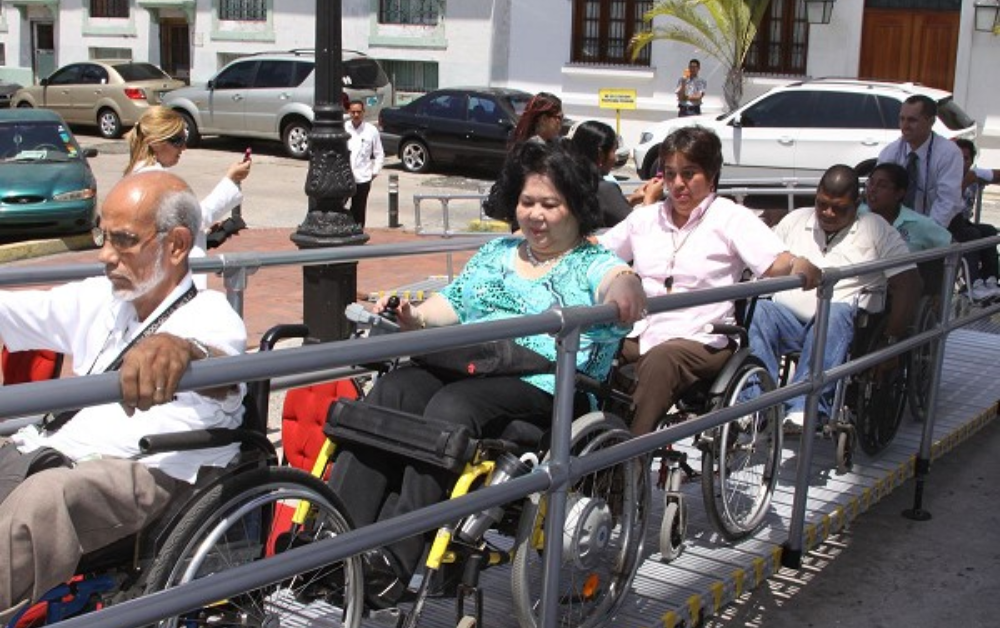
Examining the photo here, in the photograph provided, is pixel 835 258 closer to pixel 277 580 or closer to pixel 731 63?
pixel 277 580

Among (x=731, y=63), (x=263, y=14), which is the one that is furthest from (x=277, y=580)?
(x=263, y=14)

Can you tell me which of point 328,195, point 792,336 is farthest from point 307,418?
point 328,195

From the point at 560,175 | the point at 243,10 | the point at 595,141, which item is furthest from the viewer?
the point at 243,10

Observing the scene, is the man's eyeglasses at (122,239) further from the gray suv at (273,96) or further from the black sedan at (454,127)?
the gray suv at (273,96)

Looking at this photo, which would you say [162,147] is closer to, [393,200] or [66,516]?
[66,516]

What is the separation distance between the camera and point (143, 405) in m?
2.38

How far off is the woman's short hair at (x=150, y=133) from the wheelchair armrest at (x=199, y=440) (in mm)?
2837

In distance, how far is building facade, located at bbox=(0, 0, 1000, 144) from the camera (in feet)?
71.7

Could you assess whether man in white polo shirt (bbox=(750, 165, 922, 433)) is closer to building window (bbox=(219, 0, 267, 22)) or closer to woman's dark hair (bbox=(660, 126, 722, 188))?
woman's dark hair (bbox=(660, 126, 722, 188))

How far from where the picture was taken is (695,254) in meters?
5.28

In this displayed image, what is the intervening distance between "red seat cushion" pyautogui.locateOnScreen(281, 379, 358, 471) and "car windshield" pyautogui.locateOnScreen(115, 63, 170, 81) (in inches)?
875

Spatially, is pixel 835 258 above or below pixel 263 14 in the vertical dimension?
below

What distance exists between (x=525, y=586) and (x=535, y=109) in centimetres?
492

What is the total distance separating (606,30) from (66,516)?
2280cm
